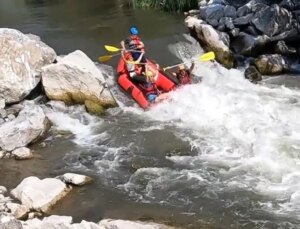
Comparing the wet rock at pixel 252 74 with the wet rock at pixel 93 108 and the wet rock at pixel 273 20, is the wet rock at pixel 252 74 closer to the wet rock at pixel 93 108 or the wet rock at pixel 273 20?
the wet rock at pixel 273 20

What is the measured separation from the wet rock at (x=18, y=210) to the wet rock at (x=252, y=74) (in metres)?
6.64

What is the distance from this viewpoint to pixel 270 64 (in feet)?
38.3

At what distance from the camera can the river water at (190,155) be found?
649cm

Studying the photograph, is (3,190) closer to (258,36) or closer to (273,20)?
(258,36)

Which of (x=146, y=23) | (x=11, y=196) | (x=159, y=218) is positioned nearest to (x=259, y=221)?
(x=159, y=218)

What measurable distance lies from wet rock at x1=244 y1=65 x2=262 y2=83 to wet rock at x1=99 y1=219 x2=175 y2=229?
609 centimetres

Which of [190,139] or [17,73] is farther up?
[17,73]

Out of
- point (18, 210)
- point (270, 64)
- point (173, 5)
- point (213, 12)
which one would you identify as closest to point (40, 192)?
point (18, 210)

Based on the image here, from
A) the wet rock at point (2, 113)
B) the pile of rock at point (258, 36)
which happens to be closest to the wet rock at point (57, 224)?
the wet rock at point (2, 113)

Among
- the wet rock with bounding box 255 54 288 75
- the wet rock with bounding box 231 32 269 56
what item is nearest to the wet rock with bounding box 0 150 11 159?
the wet rock with bounding box 255 54 288 75

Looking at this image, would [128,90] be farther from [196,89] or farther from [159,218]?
[159,218]

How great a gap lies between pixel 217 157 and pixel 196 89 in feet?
9.66

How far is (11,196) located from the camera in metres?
6.80

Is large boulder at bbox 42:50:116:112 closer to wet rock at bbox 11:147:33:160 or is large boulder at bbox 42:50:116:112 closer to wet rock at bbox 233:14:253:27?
wet rock at bbox 11:147:33:160
